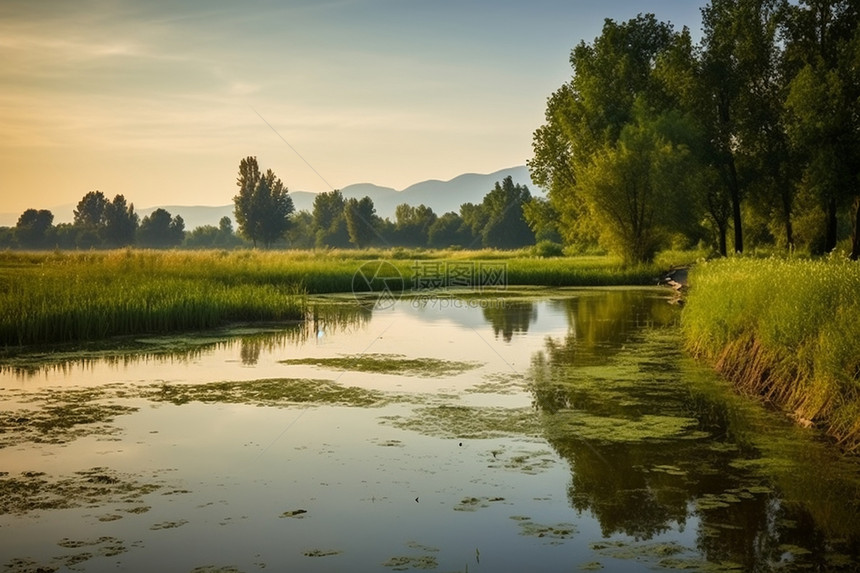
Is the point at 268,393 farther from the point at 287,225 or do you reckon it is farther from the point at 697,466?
the point at 287,225

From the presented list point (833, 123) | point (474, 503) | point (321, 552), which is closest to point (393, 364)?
point (474, 503)

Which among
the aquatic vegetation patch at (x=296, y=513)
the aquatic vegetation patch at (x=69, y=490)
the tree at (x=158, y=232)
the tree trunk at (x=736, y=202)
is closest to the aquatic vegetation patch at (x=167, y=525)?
the aquatic vegetation patch at (x=69, y=490)

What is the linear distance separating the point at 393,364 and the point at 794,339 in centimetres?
693

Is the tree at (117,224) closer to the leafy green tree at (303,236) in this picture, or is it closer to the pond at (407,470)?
the leafy green tree at (303,236)

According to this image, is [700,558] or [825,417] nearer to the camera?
[700,558]

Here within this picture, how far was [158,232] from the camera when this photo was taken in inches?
5123

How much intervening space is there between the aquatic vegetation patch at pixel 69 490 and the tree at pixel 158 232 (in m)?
125

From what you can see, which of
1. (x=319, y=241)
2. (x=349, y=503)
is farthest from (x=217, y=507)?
(x=319, y=241)

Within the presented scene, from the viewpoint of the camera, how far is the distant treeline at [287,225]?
105 meters

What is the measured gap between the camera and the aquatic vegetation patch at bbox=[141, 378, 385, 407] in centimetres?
1128

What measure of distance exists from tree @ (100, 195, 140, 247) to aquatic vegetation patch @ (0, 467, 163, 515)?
372 feet

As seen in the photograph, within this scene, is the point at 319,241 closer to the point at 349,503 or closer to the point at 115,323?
the point at 115,323

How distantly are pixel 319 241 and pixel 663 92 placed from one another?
8874 centimetres

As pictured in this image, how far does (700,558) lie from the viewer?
562cm
